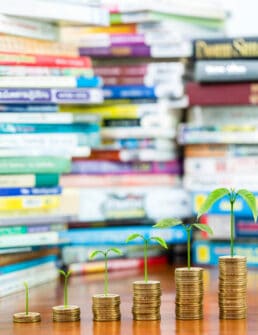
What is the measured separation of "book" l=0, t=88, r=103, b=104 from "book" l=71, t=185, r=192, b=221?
216mm

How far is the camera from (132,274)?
219 cm

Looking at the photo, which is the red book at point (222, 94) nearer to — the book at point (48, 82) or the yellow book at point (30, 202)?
the book at point (48, 82)

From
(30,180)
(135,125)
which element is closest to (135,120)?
(135,125)

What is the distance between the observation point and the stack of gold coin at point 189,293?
1.56 meters

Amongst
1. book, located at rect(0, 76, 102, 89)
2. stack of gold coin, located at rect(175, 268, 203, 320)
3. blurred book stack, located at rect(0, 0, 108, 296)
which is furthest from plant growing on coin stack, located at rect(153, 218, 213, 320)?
book, located at rect(0, 76, 102, 89)

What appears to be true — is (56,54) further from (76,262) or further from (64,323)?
(64,323)

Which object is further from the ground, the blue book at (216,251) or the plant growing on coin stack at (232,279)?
the blue book at (216,251)

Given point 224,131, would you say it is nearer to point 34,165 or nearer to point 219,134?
point 219,134

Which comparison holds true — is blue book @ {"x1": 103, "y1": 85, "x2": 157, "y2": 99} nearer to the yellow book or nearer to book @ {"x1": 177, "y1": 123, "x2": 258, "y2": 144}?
book @ {"x1": 177, "y1": 123, "x2": 258, "y2": 144}

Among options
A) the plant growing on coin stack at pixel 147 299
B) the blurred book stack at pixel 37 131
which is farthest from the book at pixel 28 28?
the plant growing on coin stack at pixel 147 299

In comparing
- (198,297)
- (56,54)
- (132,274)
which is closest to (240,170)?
(132,274)

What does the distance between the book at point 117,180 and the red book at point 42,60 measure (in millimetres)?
247

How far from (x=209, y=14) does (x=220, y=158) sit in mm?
374

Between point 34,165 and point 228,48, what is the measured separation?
0.53 meters
